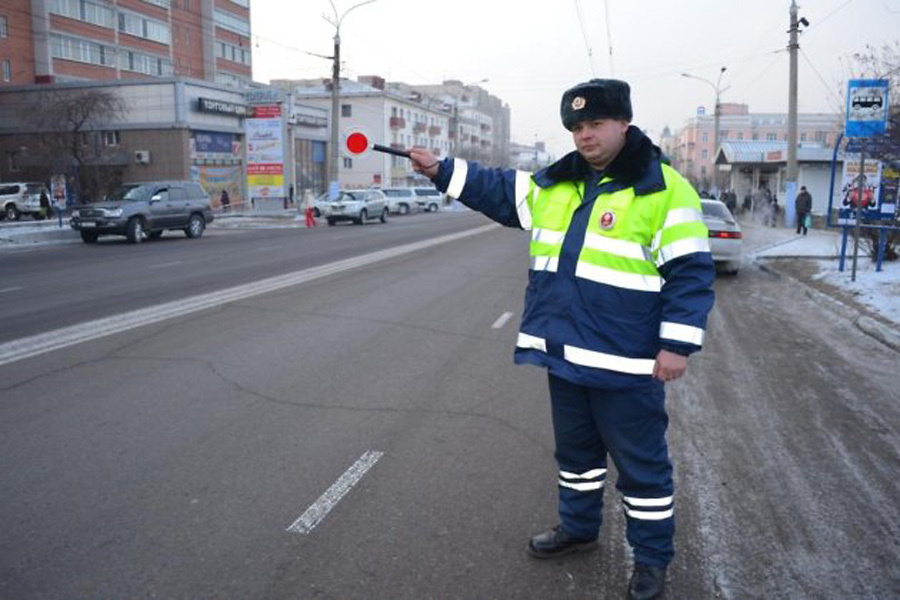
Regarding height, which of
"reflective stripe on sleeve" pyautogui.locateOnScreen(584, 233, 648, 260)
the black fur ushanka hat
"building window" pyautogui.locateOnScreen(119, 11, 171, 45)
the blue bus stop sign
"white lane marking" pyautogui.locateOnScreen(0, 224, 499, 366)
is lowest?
"white lane marking" pyautogui.locateOnScreen(0, 224, 499, 366)

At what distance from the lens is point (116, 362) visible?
281 inches

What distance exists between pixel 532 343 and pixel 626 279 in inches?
20.8

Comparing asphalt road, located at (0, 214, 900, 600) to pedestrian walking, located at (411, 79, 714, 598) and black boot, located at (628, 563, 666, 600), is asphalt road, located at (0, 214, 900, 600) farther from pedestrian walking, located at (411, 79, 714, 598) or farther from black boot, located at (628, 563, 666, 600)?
pedestrian walking, located at (411, 79, 714, 598)

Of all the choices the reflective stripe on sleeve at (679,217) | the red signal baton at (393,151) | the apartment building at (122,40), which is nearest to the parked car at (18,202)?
the apartment building at (122,40)

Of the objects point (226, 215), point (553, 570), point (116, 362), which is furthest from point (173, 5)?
point (553, 570)

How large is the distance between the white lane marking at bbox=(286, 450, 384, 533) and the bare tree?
107 feet

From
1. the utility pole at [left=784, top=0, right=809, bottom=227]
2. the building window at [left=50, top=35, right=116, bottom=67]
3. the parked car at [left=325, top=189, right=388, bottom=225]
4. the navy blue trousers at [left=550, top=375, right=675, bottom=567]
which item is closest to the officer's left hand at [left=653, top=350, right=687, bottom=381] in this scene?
the navy blue trousers at [left=550, top=375, right=675, bottom=567]

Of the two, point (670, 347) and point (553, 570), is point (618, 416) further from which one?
point (553, 570)

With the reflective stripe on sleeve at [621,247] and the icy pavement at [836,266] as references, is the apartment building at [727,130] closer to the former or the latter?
the icy pavement at [836,266]

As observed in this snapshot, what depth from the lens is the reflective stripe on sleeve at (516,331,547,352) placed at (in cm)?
334

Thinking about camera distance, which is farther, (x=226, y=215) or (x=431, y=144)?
(x=431, y=144)

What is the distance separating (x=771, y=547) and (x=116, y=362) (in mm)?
5861

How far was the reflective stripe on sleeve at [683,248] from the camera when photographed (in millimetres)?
2992

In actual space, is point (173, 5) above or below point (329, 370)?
above
